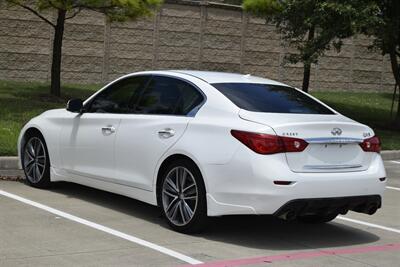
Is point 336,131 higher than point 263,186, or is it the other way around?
point 336,131

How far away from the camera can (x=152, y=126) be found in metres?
7.05

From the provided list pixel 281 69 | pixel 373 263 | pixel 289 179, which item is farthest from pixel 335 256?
pixel 281 69

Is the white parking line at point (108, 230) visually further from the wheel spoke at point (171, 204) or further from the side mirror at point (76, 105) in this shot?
the side mirror at point (76, 105)

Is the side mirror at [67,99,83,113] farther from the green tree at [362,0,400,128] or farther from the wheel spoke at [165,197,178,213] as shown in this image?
the green tree at [362,0,400,128]

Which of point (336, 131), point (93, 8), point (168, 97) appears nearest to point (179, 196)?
point (168, 97)

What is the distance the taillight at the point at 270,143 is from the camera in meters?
6.13

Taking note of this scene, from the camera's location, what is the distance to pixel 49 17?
19.2 meters

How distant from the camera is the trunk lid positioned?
623 centimetres

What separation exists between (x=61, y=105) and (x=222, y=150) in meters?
9.40

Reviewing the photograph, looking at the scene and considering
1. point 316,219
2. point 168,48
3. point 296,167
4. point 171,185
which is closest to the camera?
point 296,167

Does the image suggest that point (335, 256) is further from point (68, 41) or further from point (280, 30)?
point (68, 41)

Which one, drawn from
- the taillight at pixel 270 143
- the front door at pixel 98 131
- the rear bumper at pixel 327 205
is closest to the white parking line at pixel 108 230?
the front door at pixel 98 131

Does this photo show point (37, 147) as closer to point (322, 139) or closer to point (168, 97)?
point (168, 97)

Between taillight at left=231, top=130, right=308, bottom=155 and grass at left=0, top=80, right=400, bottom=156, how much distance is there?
5047 millimetres
